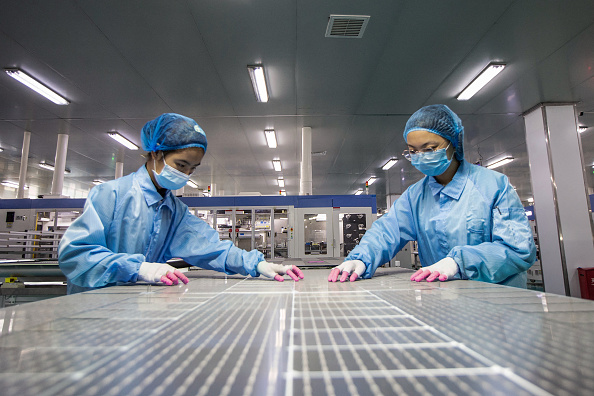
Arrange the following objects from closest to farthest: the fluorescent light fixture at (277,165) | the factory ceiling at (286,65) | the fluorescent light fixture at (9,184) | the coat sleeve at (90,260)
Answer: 1. the coat sleeve at (90,260)
2. the factory ceiling at (286,65)
3. the fluorescent light fixture at (277,165)
4. the fluorescent light fixture at (9,184)

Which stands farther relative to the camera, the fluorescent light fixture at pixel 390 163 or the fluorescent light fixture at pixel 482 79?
the fluorescent light fixture at pixel 390 163

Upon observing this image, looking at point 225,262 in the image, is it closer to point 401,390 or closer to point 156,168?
point 156,168

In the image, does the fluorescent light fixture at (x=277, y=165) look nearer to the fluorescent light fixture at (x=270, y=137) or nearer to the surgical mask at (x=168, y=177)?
the fluorescent light fixture at (x=270, y=137)

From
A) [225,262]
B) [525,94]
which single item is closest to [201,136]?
[225,262]

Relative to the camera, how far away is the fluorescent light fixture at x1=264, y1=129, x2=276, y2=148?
632cm

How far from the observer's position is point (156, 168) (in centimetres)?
154

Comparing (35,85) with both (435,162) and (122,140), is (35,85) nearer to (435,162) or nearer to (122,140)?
(122,140)

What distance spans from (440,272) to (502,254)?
10.6 inches

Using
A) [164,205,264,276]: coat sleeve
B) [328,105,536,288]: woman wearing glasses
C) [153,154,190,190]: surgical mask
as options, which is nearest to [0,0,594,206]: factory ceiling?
[328,105,536,288]: woman wearing glasses

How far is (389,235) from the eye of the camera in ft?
5.21

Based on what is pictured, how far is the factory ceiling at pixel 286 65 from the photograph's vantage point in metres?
3.15

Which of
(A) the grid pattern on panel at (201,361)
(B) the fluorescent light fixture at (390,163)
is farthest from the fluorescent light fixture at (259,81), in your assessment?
(B) the fluorescent light fixture at (390,163)

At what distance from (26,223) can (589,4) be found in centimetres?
978

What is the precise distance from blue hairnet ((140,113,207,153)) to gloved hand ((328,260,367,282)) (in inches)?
38.3
